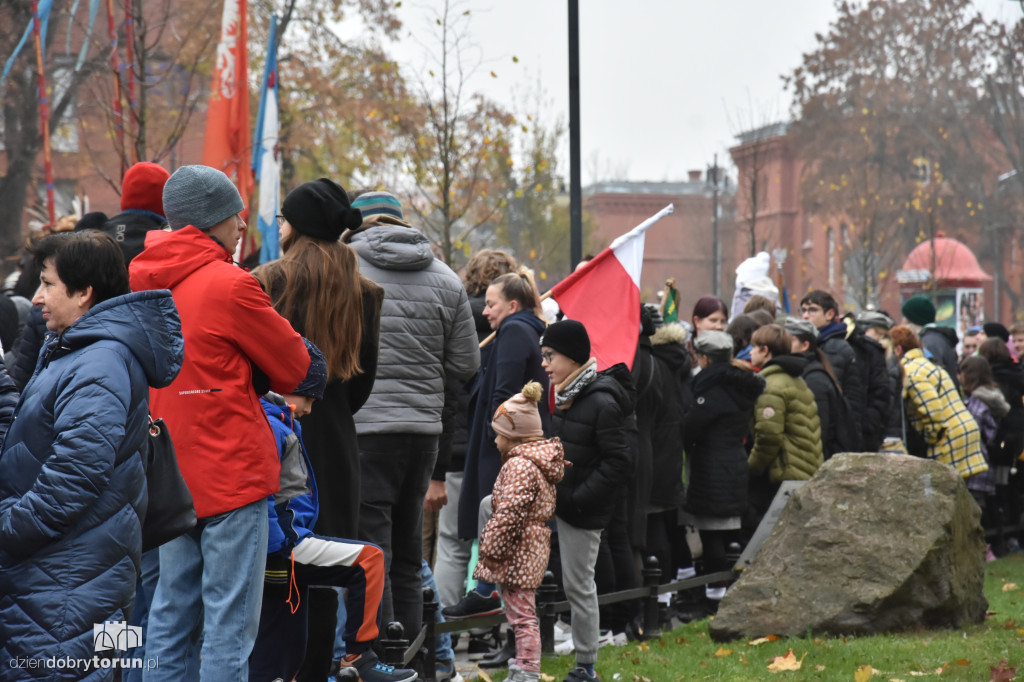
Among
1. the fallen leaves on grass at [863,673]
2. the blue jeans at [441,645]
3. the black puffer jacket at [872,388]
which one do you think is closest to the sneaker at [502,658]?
the blue jeans at [441,645]

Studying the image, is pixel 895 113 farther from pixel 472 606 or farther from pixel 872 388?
pixel 472 606

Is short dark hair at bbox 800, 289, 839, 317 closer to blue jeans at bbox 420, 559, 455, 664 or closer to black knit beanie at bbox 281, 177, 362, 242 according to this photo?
blue jeans at bbox 420, 559, 455, 664

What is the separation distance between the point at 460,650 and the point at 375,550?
3294 millimetres

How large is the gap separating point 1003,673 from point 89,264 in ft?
17.3

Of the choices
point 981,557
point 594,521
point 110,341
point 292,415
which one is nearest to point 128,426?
point 110,341

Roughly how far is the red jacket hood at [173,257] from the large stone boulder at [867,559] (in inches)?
185

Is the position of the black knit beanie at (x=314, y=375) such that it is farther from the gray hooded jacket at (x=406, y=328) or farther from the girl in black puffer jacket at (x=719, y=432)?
the girl in black puffer jacket at (x=719, y=432)

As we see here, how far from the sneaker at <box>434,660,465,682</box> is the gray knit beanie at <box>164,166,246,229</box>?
118 inches

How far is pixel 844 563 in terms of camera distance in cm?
783

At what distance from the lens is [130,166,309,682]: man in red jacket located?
4.30 m

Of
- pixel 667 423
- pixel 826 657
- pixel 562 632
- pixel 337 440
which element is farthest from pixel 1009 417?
pixel 337 440

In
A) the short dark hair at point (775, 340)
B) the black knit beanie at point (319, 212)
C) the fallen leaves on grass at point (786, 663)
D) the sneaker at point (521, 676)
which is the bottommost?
the fallen leaves on grass at point (786, 663)

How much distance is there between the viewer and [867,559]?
778 cm

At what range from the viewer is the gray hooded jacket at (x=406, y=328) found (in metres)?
5.91
